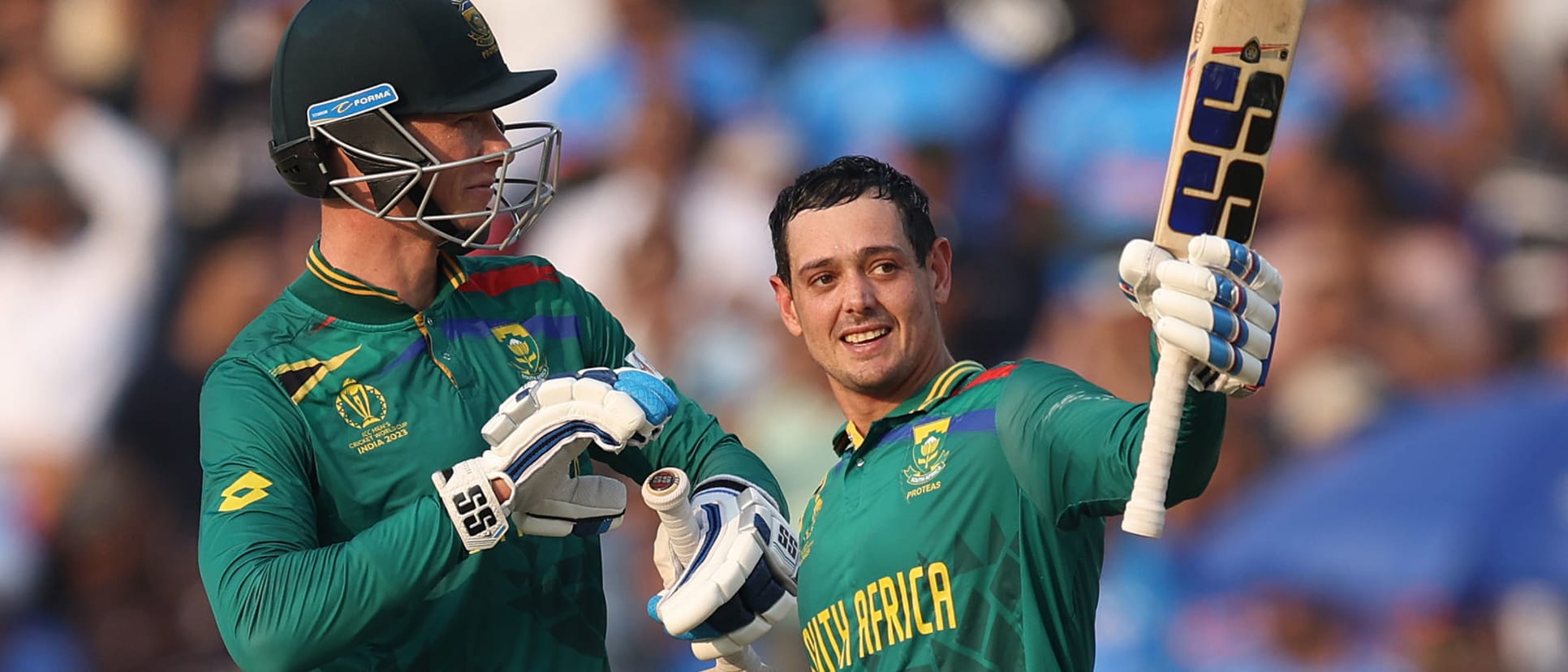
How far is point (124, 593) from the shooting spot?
9375 mm

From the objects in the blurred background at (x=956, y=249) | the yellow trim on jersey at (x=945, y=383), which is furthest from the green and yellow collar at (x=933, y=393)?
the blurred background at (x=956, y=249)

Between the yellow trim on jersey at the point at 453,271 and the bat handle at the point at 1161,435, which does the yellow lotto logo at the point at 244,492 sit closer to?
the yellow trim on jersey at the point at 453,271

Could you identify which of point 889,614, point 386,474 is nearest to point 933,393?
point 889,614

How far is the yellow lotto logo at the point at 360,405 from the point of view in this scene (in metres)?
3.75

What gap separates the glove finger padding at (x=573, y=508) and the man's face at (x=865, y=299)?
54 centimetres

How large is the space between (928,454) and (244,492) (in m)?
1.33

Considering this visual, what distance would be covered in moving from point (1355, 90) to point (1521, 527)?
7.56 ft

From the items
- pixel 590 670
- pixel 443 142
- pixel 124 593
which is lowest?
pixel 124 593

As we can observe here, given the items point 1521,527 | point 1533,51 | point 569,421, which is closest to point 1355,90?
point 1533,51

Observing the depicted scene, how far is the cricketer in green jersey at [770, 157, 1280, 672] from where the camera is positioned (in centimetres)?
323

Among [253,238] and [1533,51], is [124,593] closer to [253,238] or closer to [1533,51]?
[253,238]

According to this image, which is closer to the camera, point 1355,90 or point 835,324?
point 835,324

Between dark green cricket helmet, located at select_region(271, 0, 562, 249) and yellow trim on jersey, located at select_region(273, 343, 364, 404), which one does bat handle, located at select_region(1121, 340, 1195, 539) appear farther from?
yellow trim on jersey, located at select_region(273, 343, 364, 404)

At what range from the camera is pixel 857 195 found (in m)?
3.88
